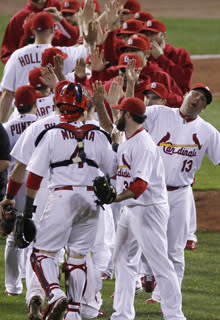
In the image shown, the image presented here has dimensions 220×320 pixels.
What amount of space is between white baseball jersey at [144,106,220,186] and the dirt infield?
122 inches

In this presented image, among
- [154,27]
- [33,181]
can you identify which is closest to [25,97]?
[33,181]

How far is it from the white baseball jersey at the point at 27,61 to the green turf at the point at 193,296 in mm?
1810

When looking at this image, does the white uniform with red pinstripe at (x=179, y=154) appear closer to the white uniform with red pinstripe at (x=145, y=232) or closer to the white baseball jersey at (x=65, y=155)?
the white uniform with red pinstripe at (x=145, y=232)

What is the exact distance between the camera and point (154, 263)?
605 cm

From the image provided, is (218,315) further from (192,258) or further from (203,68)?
(203,68)

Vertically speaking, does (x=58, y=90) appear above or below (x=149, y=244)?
above

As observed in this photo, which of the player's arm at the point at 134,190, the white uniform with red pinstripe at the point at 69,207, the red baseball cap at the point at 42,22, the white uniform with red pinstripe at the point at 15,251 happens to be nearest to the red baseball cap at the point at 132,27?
the red baseball cap at the point at 42,22

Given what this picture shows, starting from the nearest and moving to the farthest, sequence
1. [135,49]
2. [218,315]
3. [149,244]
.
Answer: [149,244] < [218,315] < [135,49]

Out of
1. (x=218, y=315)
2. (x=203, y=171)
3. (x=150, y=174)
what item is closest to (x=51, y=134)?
(x=150, y=174)

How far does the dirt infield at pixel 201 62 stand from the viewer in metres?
10.2

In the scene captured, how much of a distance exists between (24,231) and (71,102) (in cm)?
98

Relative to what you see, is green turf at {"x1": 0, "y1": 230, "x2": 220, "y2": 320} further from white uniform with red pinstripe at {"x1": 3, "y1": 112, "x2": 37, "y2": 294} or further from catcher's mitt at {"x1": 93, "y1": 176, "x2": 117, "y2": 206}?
catcher's mitt at {"x1": 93, "y1": 176, "x2": 117, "y2": 206}

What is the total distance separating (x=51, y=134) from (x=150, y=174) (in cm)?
80

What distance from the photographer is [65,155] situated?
222 inches
